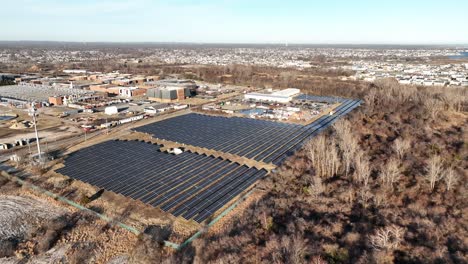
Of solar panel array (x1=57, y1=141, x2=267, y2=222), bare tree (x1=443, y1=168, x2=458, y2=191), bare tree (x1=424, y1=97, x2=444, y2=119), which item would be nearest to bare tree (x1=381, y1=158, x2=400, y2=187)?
bare tree (x1=443, y1=168, x2=458, y2=191)

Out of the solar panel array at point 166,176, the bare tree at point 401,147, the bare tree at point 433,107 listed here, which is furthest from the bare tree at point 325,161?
the bare tree at point 433,107

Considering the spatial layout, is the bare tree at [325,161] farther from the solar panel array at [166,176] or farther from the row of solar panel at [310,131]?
the solar panel array at [166,176]

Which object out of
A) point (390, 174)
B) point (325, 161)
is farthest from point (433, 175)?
point (325, 161)

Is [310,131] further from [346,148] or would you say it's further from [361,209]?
[361,209]

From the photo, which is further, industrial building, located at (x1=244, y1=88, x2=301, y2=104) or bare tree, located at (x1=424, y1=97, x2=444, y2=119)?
industrial building, located at (x1=244, y1=88, x2=301, y2=104)

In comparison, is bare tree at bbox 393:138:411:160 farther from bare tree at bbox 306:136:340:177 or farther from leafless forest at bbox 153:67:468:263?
bare tree at bbox 306:136:340:177

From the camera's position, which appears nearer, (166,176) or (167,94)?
(166,176)
